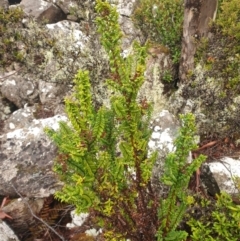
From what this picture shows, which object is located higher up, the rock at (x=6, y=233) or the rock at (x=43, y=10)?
the rock at (x=43, y=10)

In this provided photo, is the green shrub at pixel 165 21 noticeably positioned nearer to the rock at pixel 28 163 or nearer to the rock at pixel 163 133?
the rock at pixel 163 133

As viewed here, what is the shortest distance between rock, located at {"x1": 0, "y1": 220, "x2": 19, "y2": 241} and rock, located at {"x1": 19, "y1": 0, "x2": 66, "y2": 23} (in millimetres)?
5778

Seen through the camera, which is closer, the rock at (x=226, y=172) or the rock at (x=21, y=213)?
the rock at (x=226, y=172)

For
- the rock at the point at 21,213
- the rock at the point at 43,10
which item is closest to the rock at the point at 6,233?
the rock at the point at 21,213

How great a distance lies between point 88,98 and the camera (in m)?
1.62

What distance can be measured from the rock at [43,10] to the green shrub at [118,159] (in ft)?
23.0

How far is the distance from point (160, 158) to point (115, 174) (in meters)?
2.09

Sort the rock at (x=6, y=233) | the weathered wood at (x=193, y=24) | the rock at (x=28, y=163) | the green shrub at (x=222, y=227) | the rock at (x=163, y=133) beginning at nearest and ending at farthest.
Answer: the green shrub at (x=222, y=227) < the rock at (x=6, y=233) < the rock at (x=163, y=133) < the rock at (x=28, y=163) < the weathered wood at (x=193, y=24)

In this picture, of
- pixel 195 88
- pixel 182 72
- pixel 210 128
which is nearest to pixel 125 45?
pixel 182 72

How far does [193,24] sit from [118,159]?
4038 millimetres

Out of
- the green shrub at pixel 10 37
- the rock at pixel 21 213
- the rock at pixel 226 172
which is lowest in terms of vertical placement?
the rock at pixel 21 213

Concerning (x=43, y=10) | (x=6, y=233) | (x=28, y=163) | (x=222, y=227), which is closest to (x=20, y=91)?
(x=28, y=163)

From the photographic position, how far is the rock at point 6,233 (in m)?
4.03

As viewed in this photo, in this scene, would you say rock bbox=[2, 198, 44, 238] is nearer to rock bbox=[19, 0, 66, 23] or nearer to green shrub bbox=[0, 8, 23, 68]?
green shrub bbox=[0, 8, 23, 68]
